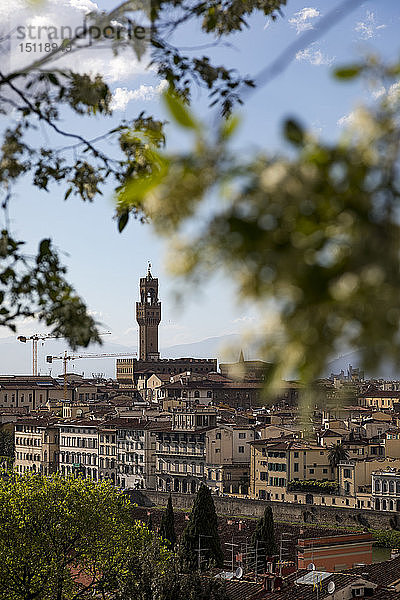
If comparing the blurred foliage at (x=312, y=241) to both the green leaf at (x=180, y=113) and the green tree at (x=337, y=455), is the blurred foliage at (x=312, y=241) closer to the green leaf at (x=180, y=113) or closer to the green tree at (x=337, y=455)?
the green leaf at (x=180, y=113)

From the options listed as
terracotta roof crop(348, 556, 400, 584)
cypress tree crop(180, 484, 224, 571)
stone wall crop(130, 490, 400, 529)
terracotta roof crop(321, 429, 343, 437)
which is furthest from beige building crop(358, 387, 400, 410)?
terracotta roof crop(348, 556, 400, 584)

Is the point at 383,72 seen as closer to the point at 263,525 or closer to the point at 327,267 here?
the point at 327,267

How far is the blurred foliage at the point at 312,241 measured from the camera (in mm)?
782

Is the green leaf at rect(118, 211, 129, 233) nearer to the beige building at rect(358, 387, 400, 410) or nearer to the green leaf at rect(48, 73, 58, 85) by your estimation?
the green leaf at rect(48, 73, 58, 85)

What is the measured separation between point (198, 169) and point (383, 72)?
0.70 ft

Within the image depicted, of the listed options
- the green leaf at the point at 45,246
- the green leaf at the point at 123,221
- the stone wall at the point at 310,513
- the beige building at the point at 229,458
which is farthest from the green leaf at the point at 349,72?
the beige building at the point at 229,458

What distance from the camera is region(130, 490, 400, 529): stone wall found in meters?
35.0

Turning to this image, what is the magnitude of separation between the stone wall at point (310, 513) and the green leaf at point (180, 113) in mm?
35185

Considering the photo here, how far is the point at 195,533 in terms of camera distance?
26.0 meters

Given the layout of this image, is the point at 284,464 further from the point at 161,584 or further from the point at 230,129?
the point at 230,129

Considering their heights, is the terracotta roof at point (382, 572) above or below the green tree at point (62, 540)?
below

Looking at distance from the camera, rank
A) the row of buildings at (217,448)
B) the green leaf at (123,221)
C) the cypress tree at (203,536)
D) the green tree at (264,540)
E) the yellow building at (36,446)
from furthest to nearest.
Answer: the yellow building at (36,446)
the row of buildings at (217,448)
the green tree at (264,540)
the cypress tree at (203,536)
the green leaf at (123,221)

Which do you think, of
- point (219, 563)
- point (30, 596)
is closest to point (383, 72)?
point (30, 596)

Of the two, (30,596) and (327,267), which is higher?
(327,267)
